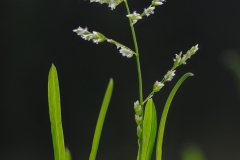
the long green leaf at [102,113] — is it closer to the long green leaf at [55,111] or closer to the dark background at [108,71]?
the long green leaf at [55,111]

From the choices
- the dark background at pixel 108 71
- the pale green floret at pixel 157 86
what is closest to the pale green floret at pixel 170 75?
the pale green floret at pixel 157 86

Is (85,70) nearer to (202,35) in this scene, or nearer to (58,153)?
(202,35)

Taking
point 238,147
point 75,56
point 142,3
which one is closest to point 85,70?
point 75,56

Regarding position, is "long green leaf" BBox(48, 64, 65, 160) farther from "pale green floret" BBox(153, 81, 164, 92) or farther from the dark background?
the dark background

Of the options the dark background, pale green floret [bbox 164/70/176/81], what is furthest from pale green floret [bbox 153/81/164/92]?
the dark background

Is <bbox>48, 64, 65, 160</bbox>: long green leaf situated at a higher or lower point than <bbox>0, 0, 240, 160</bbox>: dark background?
lower

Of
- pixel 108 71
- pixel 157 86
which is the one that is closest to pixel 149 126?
pixel 157 86

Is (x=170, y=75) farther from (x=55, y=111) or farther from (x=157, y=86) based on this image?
(x=55, y=111)
